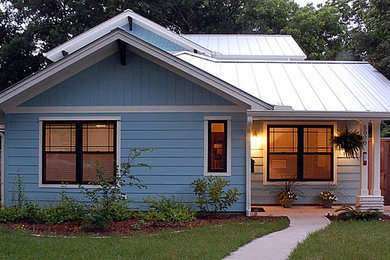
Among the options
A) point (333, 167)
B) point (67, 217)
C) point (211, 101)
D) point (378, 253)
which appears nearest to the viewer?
point (378, 253)

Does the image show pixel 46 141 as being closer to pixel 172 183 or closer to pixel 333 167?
pixel 172 183

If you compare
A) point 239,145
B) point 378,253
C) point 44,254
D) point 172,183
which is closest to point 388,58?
point 239,145

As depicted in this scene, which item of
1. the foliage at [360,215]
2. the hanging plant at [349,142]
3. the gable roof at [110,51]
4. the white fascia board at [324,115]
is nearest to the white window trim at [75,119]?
the gable roof at [110,51]

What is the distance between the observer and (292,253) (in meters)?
7.61

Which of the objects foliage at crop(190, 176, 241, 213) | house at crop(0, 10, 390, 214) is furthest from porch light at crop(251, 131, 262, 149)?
foliage at crop(190, 176, 241, 213)

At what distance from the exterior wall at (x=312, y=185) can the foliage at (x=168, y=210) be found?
266 centimetres

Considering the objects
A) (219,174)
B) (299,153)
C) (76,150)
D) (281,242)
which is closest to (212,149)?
(219,174)

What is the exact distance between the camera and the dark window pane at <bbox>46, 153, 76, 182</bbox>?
38.4 ft

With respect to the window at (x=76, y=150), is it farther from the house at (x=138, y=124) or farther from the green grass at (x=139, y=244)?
the green grass at (x=139, y=244)

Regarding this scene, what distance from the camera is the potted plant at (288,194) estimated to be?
12852mm

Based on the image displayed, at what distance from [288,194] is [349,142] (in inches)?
83.0

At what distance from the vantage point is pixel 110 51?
11523mm

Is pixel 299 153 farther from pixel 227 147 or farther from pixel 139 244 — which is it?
pixel 139 244

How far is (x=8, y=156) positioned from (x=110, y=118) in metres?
2.58
